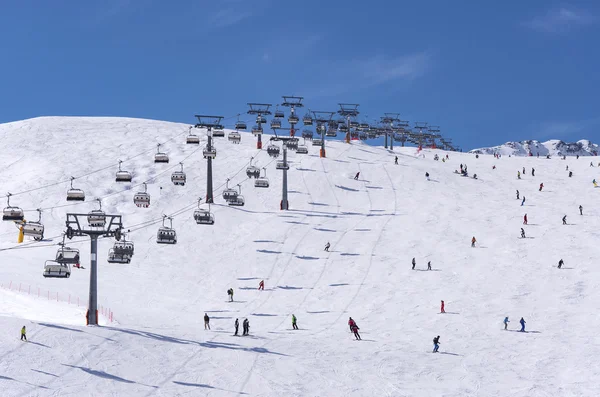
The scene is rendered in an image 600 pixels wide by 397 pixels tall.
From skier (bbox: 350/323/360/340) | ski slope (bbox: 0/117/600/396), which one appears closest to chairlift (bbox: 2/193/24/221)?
ski slope (bbox: 0/117/600/396)

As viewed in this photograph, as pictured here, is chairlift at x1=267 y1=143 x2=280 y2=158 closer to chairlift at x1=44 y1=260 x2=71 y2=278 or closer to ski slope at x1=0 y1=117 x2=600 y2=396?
ski slope at x1=0 y1=117 x2=600 y2=396

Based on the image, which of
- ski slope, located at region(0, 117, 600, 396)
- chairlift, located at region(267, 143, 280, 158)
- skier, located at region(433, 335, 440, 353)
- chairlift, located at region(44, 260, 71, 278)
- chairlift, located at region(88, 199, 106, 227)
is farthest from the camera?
chairlift, located at region(267, 143, 280, 158)

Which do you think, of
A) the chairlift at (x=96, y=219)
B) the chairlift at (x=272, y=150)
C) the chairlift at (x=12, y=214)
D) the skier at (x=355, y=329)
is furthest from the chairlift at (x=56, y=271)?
the chairlift at (x=272, y=150)

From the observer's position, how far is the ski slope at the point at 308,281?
29.8m

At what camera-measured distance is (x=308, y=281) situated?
164 feet

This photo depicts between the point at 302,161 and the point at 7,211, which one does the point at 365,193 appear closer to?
the point at 302,161

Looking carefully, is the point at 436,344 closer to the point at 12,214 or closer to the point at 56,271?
the point at 56,271

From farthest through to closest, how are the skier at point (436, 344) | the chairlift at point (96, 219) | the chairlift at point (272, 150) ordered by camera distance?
the chairlift at point (272, 150)
the chairlift at point (96, 219)
the skier at point (436, 344)

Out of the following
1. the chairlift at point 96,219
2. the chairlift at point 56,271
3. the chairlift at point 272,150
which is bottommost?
the chairlift at point 56,271

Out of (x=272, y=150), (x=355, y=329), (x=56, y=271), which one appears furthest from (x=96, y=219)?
(x=272, y=150)

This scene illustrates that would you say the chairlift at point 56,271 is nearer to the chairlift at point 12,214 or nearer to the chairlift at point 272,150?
the chairlift at point 12,214

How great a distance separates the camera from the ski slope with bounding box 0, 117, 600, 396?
2975 centimetres

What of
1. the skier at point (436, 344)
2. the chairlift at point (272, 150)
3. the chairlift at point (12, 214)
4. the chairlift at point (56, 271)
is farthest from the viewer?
the chairlift at point (272, 150)

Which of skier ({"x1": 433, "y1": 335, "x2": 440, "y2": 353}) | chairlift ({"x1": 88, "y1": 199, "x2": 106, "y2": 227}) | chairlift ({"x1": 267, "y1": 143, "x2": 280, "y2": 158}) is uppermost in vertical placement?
chairlift ({"x1": 267, "y1": 143, "x2": 280, "y2": 158})
